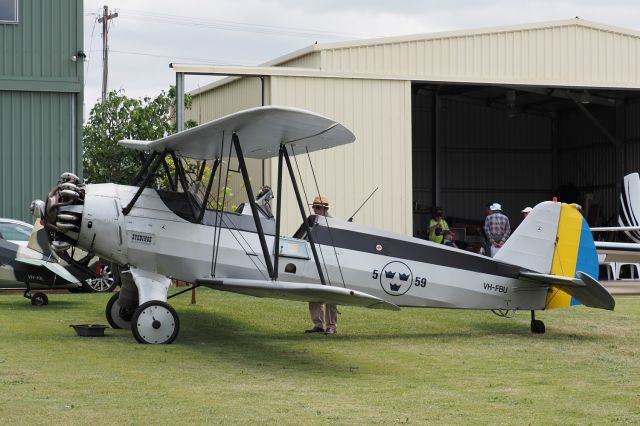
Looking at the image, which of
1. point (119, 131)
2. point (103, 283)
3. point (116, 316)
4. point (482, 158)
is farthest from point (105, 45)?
point (116, 316)

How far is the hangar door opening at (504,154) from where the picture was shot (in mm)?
38219

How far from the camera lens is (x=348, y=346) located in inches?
457

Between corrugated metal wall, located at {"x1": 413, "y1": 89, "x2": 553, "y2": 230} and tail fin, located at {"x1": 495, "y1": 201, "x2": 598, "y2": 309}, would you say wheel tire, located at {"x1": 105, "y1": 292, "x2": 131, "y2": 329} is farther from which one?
corrugated metal wall, located at {"x1": 413, "y1": 89, "x2": 553, "y2": 230}

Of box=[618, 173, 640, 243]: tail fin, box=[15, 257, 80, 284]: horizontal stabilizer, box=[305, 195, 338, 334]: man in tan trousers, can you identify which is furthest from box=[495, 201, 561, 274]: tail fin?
box=[618, 173, 640, 243]: tail fin

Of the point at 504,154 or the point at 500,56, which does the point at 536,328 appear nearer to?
the point at 500,56

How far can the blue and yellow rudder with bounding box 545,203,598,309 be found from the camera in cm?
1298

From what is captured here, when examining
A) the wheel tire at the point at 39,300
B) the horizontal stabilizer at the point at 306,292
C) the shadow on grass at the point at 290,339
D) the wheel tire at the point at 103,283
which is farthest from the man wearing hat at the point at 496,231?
the horizontal stabilizer at the point at 306,292

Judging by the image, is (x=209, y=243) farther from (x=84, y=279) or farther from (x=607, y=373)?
(x=84, y=279)

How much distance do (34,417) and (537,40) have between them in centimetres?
2138

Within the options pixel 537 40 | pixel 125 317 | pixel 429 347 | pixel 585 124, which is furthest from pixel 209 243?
pixel 585 124

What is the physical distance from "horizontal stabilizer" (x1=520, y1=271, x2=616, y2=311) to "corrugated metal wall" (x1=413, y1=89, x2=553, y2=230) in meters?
26.9

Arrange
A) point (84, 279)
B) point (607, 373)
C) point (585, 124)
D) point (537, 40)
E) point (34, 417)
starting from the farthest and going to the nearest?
point (585, 124), point (537, 40), point (84, 279), point (607, 373), point (34, 417)

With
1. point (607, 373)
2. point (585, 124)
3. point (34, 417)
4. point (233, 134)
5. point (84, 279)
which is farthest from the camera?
point (585, 124)

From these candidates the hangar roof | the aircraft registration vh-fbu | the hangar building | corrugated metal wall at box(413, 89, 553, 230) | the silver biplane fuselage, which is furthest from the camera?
corrugated metal wall at box(413, 89, 553, 230)
